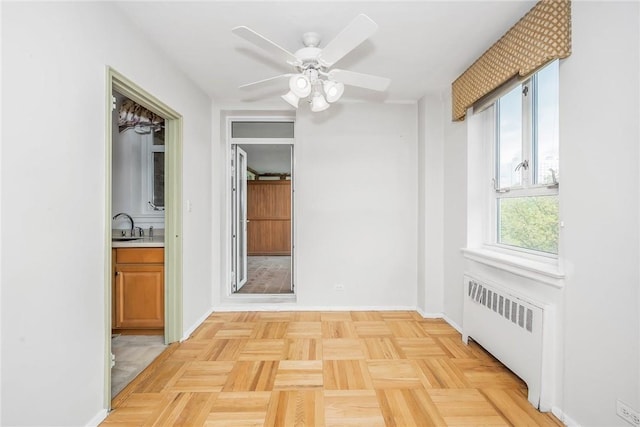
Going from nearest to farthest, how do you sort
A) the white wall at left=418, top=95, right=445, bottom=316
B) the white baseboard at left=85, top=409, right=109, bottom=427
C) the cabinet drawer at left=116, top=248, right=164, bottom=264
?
1. the white baseboard at left=85, top=409, right=109, bottom=427
2. the cabinet drawer at left=116, top=248, right=164, bottom=264
3. the white wall at left=418, top=95, right=445, bottom=316

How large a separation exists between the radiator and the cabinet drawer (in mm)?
2690

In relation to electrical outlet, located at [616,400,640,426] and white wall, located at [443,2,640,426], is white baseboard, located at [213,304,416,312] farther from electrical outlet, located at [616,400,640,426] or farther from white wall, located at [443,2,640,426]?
electrical outlet, located at [616,400,640,426]

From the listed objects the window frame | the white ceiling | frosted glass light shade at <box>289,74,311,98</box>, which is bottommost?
the window frame

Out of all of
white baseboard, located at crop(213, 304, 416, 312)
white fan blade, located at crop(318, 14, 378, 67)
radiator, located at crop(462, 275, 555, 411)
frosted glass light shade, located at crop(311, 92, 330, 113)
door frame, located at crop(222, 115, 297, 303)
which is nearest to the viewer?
white fan blade, located at crop(318, 14, 378, 67)

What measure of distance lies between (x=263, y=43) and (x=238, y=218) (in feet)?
8.94

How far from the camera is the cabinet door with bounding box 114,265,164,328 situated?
8.91 ft

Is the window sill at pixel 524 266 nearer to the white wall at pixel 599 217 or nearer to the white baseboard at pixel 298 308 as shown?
the white wall at pixel 599 217

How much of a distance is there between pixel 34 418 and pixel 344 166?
9.88 feet

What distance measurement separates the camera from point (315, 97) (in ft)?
7.45

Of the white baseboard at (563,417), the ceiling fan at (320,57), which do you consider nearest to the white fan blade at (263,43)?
the ceiling fan at (320,57)

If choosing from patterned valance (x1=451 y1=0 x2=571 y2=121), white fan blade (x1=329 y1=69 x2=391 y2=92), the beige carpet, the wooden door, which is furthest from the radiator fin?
the wooden door

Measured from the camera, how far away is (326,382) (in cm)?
206

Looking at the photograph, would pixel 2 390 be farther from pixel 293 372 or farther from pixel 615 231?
pixel 615 231

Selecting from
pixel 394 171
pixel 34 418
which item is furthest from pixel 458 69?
pixel 34 418
